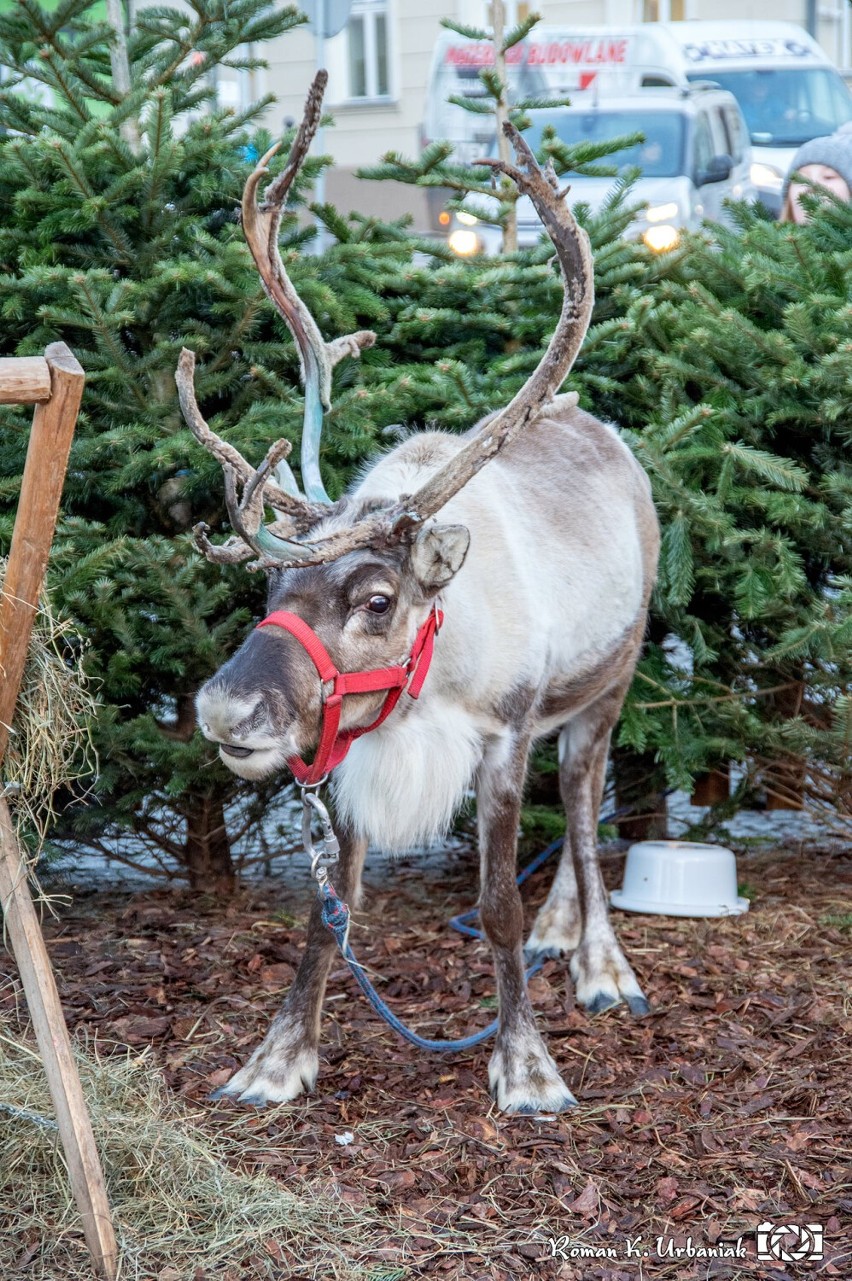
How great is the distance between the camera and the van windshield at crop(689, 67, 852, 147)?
17.0 metres

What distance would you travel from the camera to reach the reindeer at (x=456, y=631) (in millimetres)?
3211

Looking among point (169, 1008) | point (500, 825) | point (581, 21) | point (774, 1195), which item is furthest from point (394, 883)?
point (581, 21)

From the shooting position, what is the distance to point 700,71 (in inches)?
Result: 674

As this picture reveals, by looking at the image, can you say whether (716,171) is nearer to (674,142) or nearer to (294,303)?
(674,142)

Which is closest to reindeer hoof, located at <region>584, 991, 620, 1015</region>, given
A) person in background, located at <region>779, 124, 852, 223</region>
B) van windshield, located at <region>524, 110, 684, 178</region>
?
person in background, located at <region>779, 124, 852, 223</region>

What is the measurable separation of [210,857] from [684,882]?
1706 millimetres

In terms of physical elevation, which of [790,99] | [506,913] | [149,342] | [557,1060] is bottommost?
[557,1060]

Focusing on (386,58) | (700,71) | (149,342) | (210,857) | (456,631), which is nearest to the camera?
(456,631)

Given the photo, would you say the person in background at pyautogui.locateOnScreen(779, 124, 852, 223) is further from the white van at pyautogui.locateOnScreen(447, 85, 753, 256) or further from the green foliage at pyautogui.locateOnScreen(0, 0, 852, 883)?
the white van at pyautogui.locateOnScreen(447, 85, 753, 256)

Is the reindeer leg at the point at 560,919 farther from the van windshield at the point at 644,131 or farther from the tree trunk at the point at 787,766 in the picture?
the van windshield at the point at 644,131

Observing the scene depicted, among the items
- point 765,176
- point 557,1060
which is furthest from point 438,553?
point 765,176

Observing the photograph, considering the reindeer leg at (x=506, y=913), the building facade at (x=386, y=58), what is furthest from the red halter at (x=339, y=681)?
the building facade at (x=386, y=58)

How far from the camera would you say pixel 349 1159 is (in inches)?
133

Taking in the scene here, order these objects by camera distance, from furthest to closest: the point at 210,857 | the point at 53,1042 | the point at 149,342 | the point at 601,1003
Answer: the point at 210,857 < the point at 149,342 < the point at 601,1003 < the point at 53,1042
